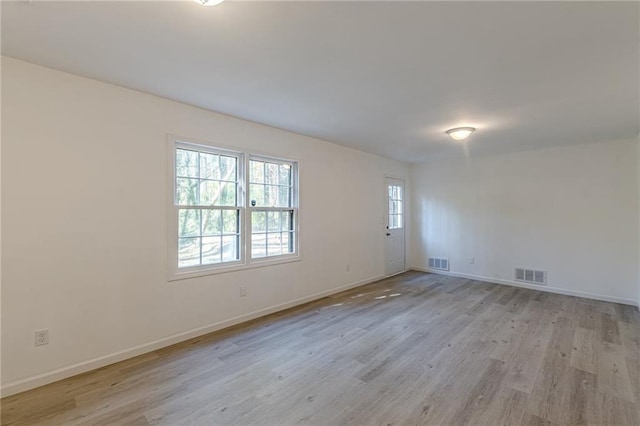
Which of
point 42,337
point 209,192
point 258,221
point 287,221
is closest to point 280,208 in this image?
point 287,221

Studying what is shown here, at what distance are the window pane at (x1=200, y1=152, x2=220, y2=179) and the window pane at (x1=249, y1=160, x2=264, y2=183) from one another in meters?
0.43

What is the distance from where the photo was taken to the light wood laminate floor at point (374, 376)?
194 cm

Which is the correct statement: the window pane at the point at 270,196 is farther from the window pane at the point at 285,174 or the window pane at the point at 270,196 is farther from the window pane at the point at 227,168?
the window pane at the point at 227,168

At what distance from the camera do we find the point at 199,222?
10.5 ft

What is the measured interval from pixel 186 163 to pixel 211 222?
2.31 ft

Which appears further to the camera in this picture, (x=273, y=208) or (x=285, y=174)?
(x=285, y=174)

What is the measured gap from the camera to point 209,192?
330cm

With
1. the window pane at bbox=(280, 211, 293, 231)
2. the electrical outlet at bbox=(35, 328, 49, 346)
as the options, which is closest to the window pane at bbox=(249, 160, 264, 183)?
the window pane at bbox=(280, 211, 293, 231)

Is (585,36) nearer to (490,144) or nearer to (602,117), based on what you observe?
(602,117)

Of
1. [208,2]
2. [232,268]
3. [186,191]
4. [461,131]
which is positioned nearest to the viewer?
[208,2]

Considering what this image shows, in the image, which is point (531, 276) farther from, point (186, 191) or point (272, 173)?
point (186, 191)

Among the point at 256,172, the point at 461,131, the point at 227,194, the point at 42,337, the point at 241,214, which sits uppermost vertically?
the point at 461,131

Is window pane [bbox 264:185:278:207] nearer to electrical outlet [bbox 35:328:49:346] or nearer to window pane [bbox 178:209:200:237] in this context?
window pane [bbox 178:209:200:237]

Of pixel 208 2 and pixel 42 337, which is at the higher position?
pixel 208 2
